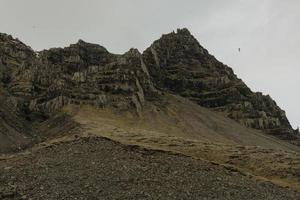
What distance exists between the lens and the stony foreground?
4291 centimetres

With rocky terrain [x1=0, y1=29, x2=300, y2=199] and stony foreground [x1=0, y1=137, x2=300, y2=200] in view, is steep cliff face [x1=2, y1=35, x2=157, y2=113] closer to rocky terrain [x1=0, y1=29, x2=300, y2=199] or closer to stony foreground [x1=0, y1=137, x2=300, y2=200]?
rocky terrain [x1=0, y1=29, x2=300, y2=199]

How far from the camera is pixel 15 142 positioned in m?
73.8

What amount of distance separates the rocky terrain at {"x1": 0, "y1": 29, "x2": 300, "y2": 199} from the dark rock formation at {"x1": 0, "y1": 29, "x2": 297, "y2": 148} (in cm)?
28

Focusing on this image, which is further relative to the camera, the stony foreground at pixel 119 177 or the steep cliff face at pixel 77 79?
the steep cliff face at pixel 77 79

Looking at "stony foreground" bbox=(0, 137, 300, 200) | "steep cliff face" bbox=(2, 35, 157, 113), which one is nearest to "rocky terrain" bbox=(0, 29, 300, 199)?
"stony foreground" bbox=(0, 137, 300, 200)

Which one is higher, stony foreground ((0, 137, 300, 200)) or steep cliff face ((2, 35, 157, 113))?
steep cliff face ((2, 35, 157, 113))

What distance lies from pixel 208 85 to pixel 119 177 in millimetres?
114106

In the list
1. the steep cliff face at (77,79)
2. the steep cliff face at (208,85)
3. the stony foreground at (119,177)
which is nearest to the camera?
the stony foreground at (119,177)

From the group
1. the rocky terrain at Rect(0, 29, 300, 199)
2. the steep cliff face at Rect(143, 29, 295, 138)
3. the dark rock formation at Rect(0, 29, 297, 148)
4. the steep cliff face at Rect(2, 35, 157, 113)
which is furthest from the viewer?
the steep cliff face at Rect(143, 29, 295, 138)

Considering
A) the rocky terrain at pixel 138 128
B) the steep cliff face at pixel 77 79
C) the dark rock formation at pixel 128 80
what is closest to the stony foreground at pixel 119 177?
the rocky terrain at pixel 138 128

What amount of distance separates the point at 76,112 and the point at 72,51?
4223 centimetres

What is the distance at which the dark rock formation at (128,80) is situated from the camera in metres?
113

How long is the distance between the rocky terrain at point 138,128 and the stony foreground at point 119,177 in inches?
3.4

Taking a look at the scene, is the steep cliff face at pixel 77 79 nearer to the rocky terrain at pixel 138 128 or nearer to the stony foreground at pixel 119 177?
the rocky terrain at pixel 138 128
